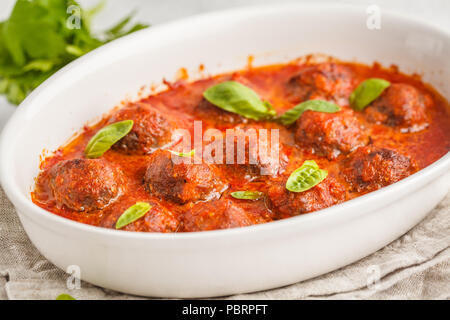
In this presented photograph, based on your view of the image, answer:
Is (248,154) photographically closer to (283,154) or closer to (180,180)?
(283,154)

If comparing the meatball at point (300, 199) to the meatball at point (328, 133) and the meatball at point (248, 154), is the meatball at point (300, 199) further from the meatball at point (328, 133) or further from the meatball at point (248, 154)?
the meatball at point (328, 133)

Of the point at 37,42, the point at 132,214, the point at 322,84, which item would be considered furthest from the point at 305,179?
the point at 37,42

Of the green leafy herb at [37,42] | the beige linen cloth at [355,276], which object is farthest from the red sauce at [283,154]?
the green leafy herb at [37,42]

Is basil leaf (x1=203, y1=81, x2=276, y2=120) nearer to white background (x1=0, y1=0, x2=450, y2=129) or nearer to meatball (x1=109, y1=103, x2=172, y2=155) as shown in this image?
meatball (x1=109, y1=103, x2=172, y2=155)

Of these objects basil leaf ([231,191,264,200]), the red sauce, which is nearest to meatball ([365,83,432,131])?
the red sauce

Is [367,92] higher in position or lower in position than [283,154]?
higher
